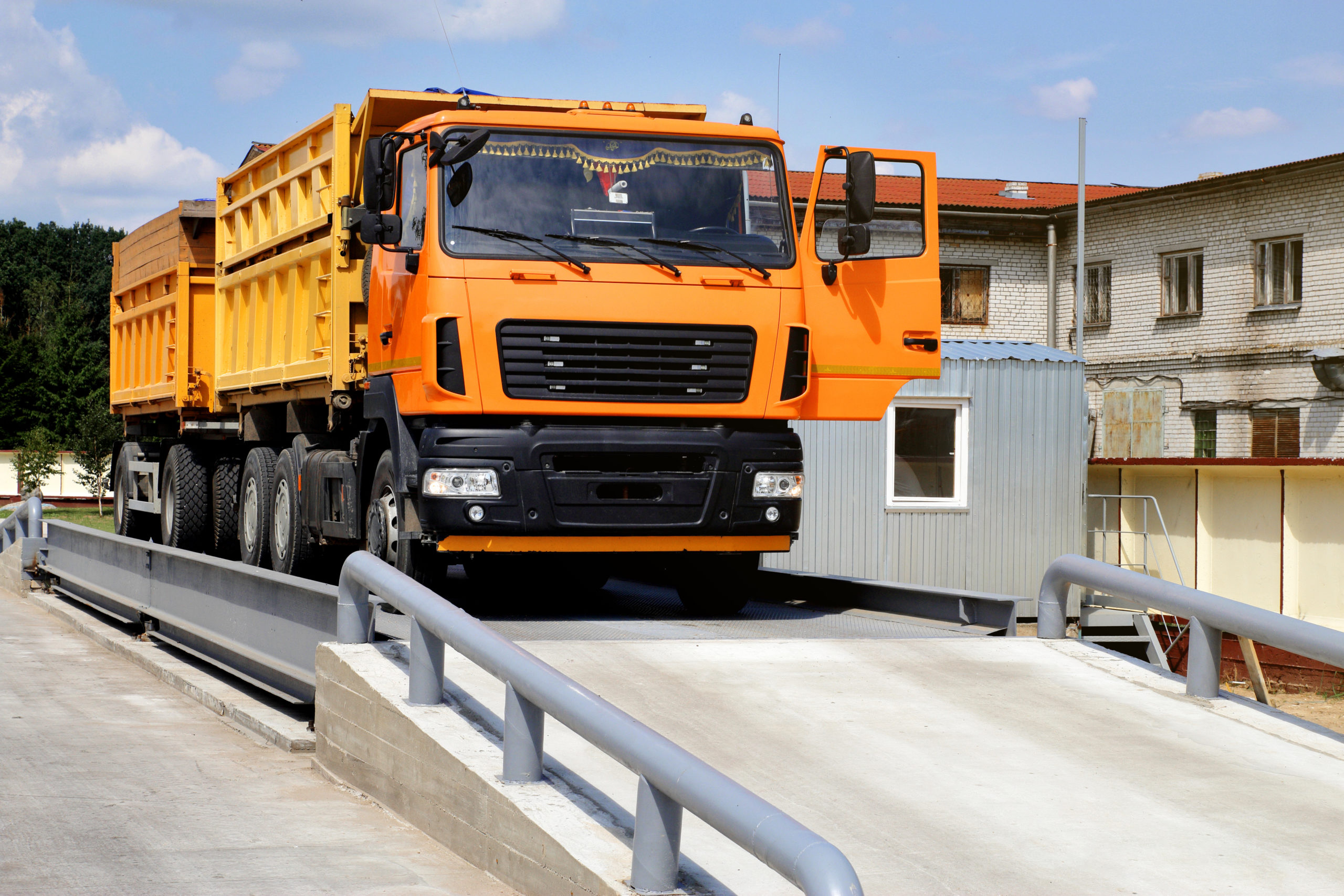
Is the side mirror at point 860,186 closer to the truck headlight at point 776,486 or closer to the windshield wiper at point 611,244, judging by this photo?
the windshield wiper at point 611,244

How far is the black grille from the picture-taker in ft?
26.2

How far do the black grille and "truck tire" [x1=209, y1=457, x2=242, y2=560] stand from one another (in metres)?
6.59

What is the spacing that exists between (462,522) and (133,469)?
399 inches

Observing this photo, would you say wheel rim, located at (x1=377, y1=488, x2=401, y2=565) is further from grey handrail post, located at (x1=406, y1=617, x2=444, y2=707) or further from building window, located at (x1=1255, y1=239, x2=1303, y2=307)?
building window, located at (x1=1255, y1=239, x2=1303, y2=307)

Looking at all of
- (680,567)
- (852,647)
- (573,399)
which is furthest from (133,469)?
(852,647)

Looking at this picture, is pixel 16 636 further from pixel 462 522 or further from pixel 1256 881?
pixel 1256 881

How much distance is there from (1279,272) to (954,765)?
89.3 feet

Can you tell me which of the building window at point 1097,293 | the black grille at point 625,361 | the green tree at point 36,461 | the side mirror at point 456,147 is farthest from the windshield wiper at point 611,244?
the green tree at point 36,461

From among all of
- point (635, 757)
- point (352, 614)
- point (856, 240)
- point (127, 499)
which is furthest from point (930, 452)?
point (635, 757)

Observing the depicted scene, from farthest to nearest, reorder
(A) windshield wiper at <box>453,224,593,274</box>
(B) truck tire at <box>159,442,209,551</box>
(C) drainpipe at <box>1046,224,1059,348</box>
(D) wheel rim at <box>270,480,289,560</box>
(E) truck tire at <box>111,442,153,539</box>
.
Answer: (C) drainpipe at <box>1046,224,1059,348</box>, (E) truck tire at <box>111,442,153,539</box>, (B) truck tire at <box>159,442,209,551</box>, (D) wheel rim at <box>270,480,289,560</box>, (A) windshield wiper at <box>453,224,593,274</box>

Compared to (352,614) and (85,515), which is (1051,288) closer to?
(85,515)

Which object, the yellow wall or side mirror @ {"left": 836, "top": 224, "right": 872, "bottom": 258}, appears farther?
the yellow wall

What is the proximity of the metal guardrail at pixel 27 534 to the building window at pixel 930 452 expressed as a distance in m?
10.8

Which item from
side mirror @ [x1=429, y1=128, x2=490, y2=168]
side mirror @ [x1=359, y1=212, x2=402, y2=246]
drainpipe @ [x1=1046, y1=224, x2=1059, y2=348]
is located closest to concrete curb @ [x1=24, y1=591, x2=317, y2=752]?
side mirror @ [x1=359, y1=212, x2=402, y2=246]
